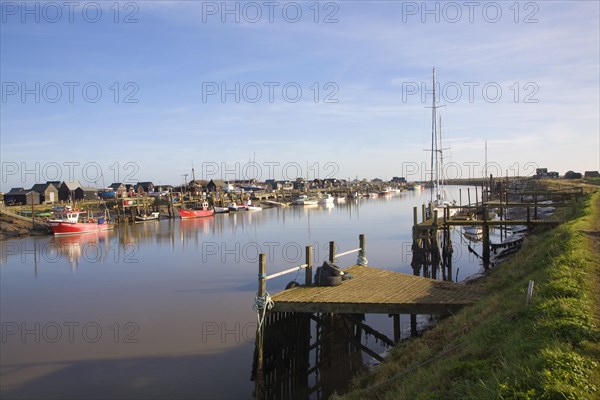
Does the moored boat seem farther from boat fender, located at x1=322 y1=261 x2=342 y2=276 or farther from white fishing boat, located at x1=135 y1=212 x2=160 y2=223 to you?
boat fender, located at x1=322 y1=261 x2=342 y2=276

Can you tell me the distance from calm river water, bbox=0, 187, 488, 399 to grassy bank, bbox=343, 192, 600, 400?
19.2 ft

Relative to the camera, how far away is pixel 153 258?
38.4 meters

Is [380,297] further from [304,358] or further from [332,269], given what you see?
[304,358]

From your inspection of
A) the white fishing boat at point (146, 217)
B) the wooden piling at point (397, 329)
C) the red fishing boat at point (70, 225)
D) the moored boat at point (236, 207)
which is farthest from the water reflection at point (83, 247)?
the moored boat at point (236, 207)

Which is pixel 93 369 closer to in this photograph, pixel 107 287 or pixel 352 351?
pixel 352 351

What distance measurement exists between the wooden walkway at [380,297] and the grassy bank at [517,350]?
2.50 ft

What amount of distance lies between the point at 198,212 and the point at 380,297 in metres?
70.3

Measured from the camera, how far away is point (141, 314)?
21.5 metres

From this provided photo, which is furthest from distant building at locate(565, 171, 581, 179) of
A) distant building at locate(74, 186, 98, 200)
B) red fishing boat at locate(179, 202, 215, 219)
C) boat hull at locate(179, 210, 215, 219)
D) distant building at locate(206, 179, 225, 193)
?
distant building at locate(74, 186, 98, 200)

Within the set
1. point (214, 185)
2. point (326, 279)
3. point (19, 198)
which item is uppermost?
point (214, 185)

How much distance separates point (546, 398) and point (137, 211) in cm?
7805

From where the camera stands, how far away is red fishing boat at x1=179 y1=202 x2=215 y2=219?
7888 cm

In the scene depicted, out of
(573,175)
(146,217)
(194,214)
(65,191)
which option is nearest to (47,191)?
(65,191)

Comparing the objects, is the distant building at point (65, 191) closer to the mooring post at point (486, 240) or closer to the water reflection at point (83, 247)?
the water reflection at point (83, 247)
